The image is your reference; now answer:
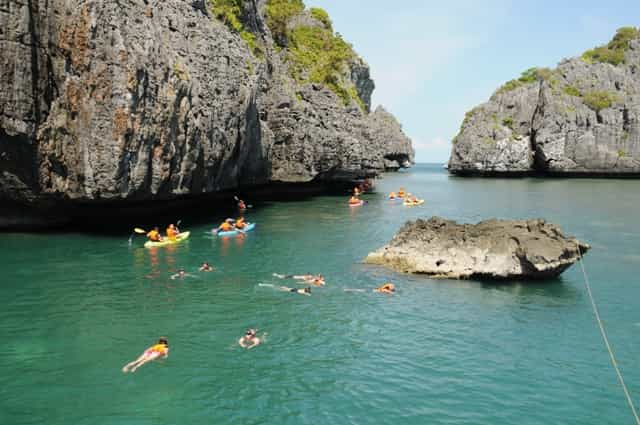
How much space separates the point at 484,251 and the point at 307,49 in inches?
2390

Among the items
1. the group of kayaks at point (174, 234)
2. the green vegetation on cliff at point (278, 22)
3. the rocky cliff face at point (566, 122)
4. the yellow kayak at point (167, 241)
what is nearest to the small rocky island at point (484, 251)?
the group of kayaks at point (174, 234)

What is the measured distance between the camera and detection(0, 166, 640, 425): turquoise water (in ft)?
46.2

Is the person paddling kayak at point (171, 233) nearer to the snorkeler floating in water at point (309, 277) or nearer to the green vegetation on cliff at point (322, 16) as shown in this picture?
the snorkeler floating in water at point (309, 277)

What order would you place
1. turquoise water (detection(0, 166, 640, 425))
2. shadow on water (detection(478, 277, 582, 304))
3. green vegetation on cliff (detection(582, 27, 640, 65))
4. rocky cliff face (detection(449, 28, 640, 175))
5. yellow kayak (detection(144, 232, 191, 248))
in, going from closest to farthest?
turquoise water (detection(0, 166, 640, 425))
shadow on water (detection(478, 277, 582, 304))
yellow kayak (detection(144, 232, 191, 248))
rocky cliff face (detection(449, 28, 640, 175))
green vegetation on cliff (detection(582, 27, 640, 65))

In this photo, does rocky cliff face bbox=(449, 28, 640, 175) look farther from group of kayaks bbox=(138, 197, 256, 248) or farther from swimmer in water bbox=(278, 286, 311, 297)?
swimmer in water bbox=(278, 286, 311, 297)

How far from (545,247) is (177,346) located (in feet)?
62.0

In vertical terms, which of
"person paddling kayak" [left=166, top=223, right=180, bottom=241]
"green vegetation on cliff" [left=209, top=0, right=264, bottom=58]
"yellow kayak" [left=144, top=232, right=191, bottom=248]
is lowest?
"yellow kayak" [left=144, top=232, right=191, bottom=248]

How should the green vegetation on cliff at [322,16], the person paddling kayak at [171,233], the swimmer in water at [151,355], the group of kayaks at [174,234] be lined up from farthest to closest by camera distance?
1. the green vegetation on cliff at [322,16]
2. the person paddling kayak at [171,233]
3. the group of kayaks at [174,234]
4. the swimmer in water at [151,355]

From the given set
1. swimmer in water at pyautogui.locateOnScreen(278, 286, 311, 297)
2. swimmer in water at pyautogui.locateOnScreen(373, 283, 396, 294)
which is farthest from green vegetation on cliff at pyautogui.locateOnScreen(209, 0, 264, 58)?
swimmer in water at pyautogui.locateOnScreen(373, 283, 396, 294)

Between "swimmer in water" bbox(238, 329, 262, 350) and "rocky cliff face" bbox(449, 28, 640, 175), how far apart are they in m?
111

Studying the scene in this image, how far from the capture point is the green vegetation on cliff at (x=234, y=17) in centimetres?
5178

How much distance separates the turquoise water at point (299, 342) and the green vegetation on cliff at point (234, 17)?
28920 millimetres

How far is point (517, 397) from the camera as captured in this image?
1482 centimetres

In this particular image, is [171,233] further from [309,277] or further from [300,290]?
[300,290]
